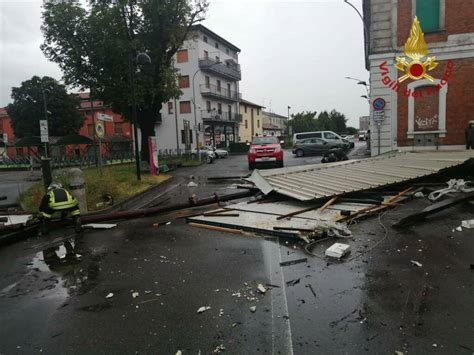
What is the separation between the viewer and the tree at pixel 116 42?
2016 cm

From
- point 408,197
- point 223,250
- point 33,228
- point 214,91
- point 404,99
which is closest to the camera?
point 223,250

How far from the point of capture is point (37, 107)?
4853 centimetres

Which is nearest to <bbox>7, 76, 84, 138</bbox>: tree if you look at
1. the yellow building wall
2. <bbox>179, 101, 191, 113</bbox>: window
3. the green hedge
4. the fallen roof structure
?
<bbox>179, 101, 191, 113</bbox>: window

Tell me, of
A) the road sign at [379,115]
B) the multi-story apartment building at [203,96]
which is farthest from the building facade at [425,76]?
the multi-story apartment building at [203,96]

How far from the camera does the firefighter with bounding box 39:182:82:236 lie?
23.8ft

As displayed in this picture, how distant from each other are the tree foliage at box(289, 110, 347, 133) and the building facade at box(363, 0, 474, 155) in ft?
211

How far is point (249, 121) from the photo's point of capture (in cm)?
6944

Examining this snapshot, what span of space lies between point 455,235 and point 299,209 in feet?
9.50

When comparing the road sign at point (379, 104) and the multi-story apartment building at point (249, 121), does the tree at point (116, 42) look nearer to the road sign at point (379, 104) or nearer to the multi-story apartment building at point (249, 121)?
the road sign at point (379, 104)

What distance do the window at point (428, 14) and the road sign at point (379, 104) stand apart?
4.21 meters

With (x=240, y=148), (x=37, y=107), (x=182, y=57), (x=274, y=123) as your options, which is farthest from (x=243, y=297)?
(x=274, y=123)

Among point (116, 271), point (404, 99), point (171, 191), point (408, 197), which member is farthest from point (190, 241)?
point (404, 99)

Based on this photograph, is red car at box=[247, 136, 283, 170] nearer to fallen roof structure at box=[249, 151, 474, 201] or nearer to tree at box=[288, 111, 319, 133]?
fallen roof structure at box=[249, 151, 474, 201]

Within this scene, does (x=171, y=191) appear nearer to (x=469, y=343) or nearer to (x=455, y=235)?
(x=455, y=235)
